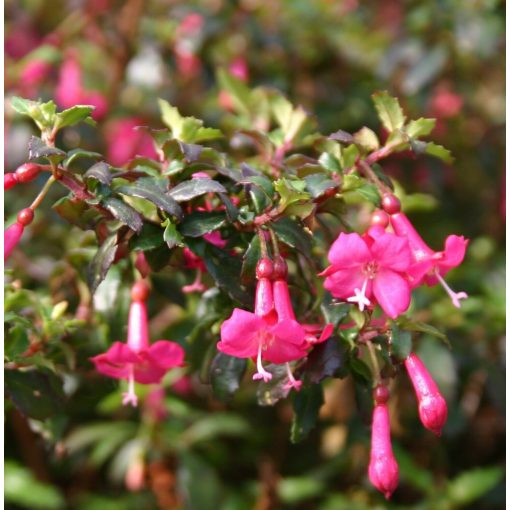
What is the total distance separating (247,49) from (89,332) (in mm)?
A: 1136

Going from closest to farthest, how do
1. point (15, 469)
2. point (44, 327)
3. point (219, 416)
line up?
point (44, 327), point (15, 469), point (219, 416)

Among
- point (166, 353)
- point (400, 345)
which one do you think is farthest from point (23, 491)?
point (400, 345)

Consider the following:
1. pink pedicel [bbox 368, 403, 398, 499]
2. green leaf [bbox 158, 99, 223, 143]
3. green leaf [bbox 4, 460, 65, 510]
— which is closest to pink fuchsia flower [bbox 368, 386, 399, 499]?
pink pedicel [bbox 368, 403, 398, 499]

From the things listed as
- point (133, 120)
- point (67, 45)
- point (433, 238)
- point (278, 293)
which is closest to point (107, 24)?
point (67, 45)

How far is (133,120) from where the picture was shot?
196 centimetres

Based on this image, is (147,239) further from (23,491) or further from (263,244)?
(23,491)

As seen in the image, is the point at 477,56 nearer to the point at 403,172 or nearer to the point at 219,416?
the point at 403,172

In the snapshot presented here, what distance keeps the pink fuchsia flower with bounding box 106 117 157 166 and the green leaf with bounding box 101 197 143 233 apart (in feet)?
3.45

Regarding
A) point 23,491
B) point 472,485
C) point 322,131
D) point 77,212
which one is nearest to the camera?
point 77,212

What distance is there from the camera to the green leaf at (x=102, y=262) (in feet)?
2.75

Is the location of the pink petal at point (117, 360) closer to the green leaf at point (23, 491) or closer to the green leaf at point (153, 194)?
the green leaf at point (153, 194)

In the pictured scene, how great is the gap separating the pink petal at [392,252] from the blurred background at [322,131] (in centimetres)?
42

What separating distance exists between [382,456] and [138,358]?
0.92 feet

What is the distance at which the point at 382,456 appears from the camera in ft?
2.58
